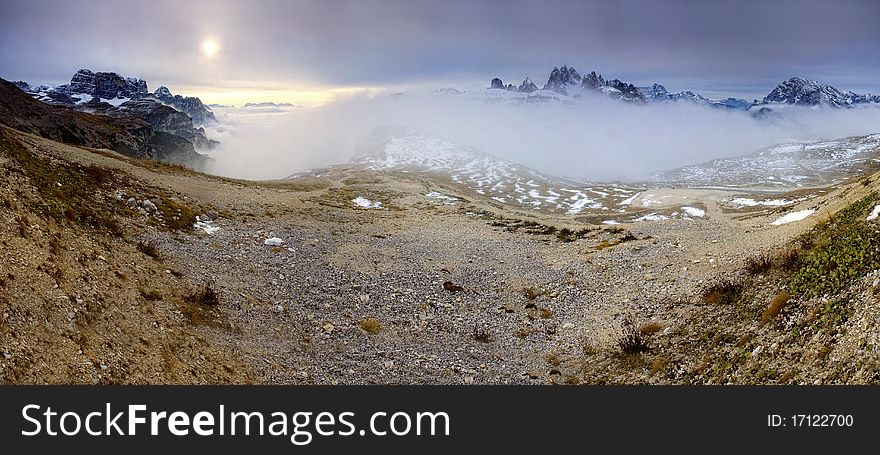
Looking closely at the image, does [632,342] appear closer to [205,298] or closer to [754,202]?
[205,298]

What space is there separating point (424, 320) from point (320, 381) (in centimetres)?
883

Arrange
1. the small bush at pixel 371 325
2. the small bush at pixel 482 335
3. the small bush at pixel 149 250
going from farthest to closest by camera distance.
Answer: the small bush at pixel 149 250, the small bush at pixel 371 325, the small bush at pixel 482 335

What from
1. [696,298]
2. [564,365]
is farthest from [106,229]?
[696,298]

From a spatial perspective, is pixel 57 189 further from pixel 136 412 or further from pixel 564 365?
pixel 564 365

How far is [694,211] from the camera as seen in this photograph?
132750 millimetres

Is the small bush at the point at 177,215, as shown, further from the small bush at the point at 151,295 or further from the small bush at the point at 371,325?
the small bush at the point at 371,325

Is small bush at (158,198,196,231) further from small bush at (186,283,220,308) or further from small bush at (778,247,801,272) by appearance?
small bush at (778,247,801,272)

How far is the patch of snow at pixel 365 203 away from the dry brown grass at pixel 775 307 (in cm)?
6953

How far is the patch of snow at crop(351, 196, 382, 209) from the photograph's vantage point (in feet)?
276

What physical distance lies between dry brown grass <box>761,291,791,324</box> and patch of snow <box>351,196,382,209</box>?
228 feet

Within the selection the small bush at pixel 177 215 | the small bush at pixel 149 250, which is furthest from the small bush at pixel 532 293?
the small bush at pixel 177 215

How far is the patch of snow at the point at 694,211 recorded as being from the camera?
127812mm

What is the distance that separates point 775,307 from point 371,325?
1974 centimetres

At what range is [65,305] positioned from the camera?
58.7ft
